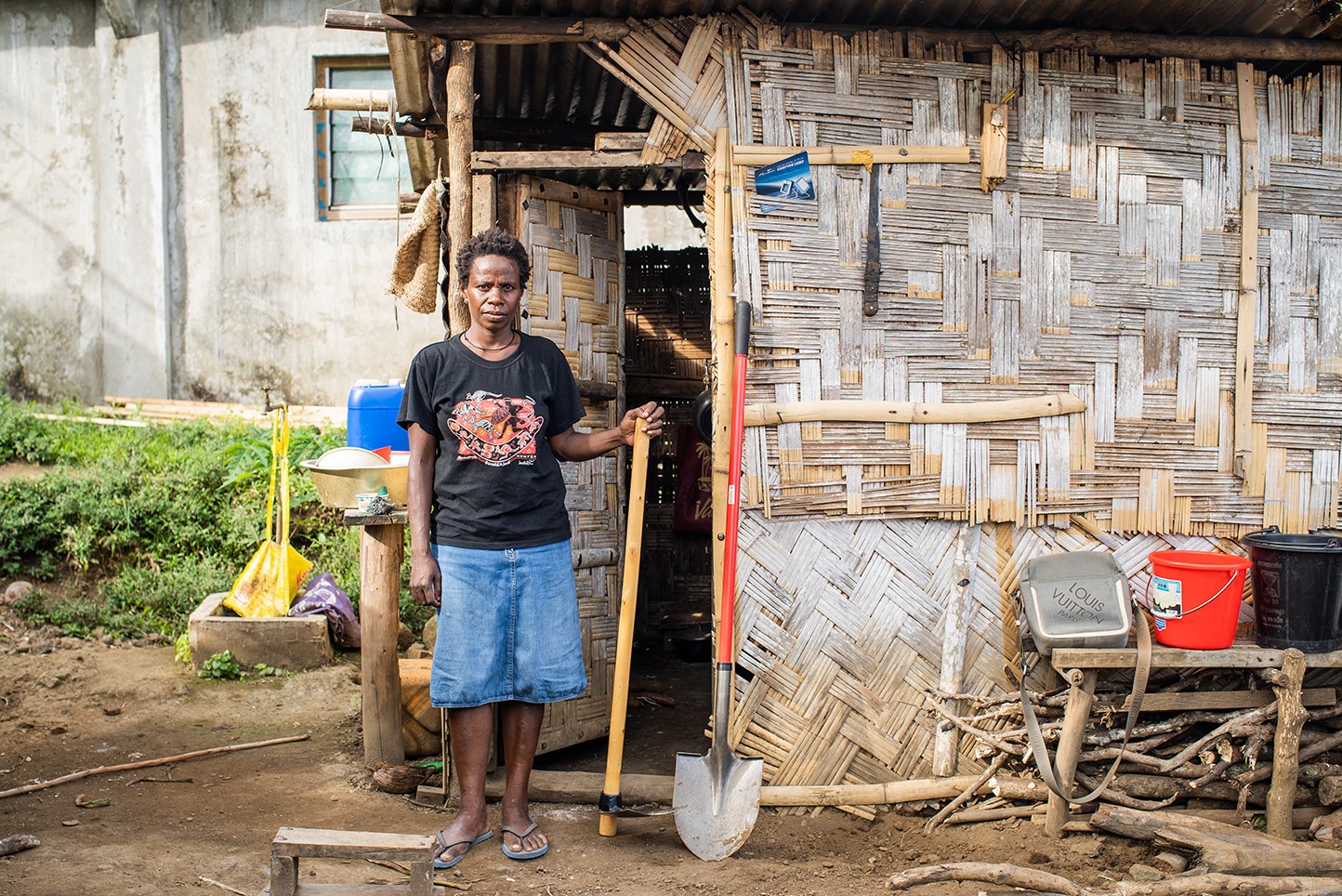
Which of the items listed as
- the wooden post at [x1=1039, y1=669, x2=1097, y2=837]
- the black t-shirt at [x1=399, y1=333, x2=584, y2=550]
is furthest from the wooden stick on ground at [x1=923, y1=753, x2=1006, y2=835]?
the black t-shirt at [x1=399, y1=333, x2=584, y2=550]

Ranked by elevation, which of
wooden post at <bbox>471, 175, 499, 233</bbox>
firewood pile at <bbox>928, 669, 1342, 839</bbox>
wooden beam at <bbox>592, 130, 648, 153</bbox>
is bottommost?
firewood pile at <bbox>928, 669, 1342, 839</bbox>

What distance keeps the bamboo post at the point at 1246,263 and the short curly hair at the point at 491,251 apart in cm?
286

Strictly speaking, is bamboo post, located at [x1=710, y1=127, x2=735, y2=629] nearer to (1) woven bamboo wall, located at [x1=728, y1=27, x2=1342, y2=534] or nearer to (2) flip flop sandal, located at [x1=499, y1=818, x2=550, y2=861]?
(1) woven bamboo wall, located at [x1=728, y1=27, x2=1342, y2=534]

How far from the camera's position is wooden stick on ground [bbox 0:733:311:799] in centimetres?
421

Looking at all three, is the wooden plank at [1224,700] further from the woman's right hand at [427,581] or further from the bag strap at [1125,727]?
the woman's right hand at [427,581]

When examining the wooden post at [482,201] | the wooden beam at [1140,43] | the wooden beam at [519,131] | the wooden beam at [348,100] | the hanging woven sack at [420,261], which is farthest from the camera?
the wooden beam at [348,100]

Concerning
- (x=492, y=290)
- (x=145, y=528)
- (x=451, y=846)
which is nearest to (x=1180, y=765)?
(x=451, y=846)

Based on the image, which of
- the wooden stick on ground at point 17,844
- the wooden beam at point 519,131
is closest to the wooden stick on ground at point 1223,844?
the wooden stick on ground at point 17,844

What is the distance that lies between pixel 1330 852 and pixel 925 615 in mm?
1498

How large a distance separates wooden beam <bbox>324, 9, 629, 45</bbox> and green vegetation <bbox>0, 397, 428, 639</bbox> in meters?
3.72

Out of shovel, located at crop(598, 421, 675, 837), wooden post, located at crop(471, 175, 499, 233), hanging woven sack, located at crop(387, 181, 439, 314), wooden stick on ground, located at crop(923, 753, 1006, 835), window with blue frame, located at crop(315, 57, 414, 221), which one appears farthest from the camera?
window with blue frame, located at crop(315, 57, 414, 221)

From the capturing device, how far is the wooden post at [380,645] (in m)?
4.43

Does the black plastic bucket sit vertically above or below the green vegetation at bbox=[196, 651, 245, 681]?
above

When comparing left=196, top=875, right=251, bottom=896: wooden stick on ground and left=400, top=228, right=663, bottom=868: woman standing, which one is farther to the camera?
left=400, top=228, right=663, bottom=868: woman standing
